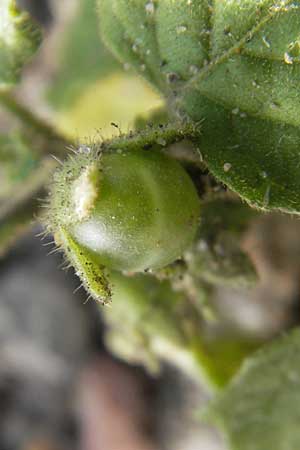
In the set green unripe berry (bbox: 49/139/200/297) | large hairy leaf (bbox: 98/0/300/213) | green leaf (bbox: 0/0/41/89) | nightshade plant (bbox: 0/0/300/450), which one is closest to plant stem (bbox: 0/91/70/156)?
nightshade plant (bbox: 0/0/300/450)

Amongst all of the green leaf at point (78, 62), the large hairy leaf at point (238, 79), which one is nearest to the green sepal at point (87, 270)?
the large hairy leaf at point (238, 79)

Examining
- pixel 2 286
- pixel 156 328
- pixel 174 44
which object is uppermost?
pixel 174 44

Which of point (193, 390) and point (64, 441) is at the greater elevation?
point (193, 390)

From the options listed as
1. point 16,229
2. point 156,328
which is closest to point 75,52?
point 16,229

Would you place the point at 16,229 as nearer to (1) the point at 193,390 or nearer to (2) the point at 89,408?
(1) the point at 193,390

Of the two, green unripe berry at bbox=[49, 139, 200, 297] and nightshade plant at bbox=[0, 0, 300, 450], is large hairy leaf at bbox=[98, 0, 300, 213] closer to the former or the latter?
nightshade plant at bbox=[0, 0, 300, 450]

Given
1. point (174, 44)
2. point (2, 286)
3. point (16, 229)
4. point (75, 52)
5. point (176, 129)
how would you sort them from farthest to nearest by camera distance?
point (2, 286) < point (75, 52) < point (16, 229) < point (174, 44) < point (176, 129)

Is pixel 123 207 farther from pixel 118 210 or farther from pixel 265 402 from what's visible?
pixel 265 402

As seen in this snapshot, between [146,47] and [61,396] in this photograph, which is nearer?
[146,47]
